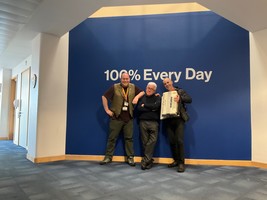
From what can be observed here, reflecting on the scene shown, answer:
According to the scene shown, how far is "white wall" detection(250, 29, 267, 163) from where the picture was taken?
3699 mm

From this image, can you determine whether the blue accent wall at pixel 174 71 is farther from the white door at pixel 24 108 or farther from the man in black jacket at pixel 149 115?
the white door at pixel 24 108

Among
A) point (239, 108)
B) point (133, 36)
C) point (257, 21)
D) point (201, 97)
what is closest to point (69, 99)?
point (133, 36)

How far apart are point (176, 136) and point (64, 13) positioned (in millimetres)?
2725

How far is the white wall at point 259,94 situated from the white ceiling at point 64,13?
29 centimetres

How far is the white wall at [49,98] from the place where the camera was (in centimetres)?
398

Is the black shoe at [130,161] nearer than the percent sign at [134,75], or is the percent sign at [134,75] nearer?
the black shoe at [130,161]

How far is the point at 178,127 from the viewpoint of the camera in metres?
3.56

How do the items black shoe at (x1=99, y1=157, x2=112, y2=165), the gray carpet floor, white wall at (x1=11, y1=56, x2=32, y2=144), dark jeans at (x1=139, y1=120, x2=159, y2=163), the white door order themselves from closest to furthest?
1. the gray carpet floor
2. dark jeans at (x1=139, y1=120, x2=159, y2=163)
3. black shoe at (x1=99, y1=157, x2=112, y2=165)
4. the white door
5. white wall at (x1=11, y1=56, x2=32, y2=144)

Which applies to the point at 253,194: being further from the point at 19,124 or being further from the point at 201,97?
the point at 19,124

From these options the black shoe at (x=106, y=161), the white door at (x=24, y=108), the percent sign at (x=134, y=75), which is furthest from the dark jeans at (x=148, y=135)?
the white door at (x=24, y=108)

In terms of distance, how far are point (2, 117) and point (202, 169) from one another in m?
6.97

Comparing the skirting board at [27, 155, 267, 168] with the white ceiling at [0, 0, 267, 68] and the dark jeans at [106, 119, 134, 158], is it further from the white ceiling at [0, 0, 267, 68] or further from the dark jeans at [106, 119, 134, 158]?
the white ceiling at [0, 0, 267, 68]

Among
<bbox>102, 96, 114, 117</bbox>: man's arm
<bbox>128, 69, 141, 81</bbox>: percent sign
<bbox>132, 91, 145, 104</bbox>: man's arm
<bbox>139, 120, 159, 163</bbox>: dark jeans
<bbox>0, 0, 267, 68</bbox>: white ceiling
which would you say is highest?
<bbox>0, 0, 267, 68</bbox>: white ceiling

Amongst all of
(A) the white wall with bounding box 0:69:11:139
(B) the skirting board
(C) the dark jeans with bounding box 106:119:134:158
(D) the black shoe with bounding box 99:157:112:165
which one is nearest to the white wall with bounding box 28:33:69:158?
(B) the skirting board
